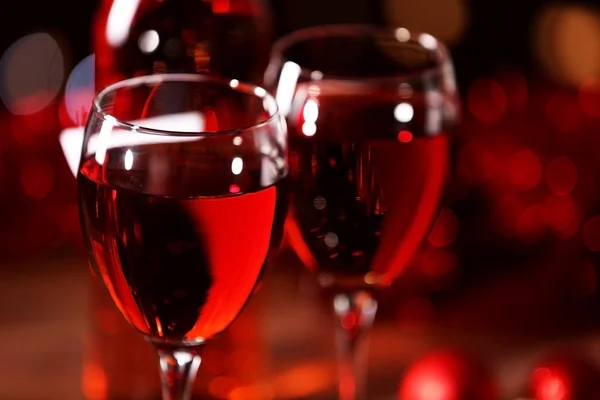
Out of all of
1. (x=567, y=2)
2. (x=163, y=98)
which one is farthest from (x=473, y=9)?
(x=163, y=98)

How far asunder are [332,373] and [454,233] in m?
0.23

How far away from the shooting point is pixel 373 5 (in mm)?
1167

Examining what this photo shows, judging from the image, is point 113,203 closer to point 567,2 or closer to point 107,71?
point 107,71

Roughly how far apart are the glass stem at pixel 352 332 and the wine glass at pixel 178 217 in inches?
7.5

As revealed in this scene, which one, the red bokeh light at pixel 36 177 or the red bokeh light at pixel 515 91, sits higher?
the red bokeh light at pixel 515 91

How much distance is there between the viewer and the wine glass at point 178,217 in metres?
0.55

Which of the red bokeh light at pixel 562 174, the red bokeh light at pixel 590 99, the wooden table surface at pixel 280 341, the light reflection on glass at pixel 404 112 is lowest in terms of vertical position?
the wooden table surface at pixel 280 341

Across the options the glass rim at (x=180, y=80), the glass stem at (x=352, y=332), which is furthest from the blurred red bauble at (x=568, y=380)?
the glass rim at (x=180, y=80)

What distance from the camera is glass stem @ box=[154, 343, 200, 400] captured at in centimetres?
62

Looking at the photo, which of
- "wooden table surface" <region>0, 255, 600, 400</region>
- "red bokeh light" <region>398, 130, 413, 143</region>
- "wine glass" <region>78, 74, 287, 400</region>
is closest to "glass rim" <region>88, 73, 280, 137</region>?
"wine glass" <region>78, 74, 287, 400</region>

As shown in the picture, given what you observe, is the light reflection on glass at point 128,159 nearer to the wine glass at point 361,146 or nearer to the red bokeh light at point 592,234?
the wine glass at point 361,146

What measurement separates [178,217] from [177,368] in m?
0.12

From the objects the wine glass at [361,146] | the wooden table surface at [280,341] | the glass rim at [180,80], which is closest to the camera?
the glass rim at [180,80]

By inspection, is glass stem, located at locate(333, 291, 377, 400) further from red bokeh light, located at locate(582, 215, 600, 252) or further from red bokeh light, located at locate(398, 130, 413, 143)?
red bokeh light, located at locate(582, 215, 600, 252)
